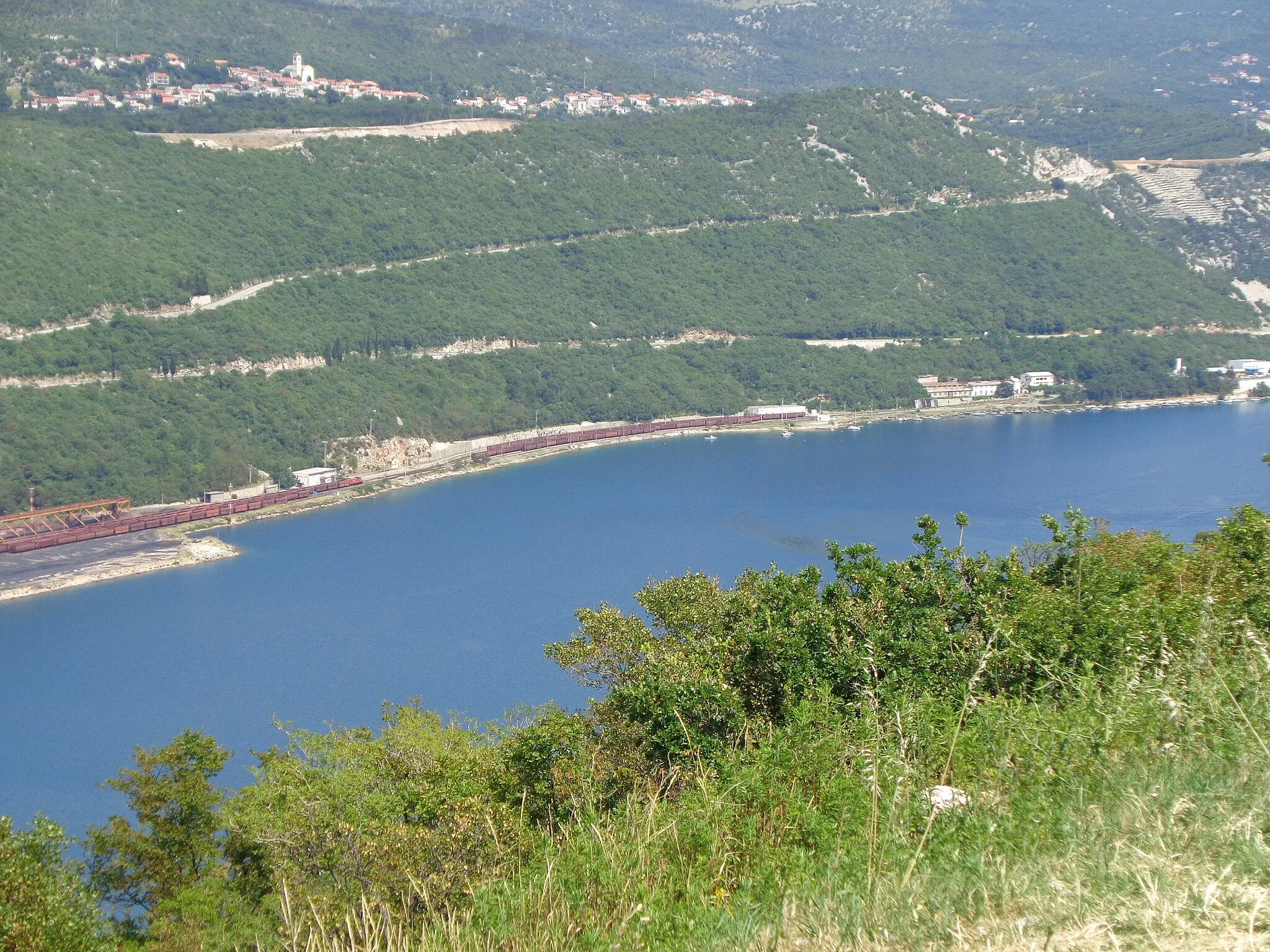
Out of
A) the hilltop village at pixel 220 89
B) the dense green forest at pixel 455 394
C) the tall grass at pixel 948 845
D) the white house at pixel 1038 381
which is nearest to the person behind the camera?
the tall grass at pixel 948 845

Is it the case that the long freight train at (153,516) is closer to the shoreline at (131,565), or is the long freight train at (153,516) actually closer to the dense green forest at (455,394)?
the dense green forest at (455,394)

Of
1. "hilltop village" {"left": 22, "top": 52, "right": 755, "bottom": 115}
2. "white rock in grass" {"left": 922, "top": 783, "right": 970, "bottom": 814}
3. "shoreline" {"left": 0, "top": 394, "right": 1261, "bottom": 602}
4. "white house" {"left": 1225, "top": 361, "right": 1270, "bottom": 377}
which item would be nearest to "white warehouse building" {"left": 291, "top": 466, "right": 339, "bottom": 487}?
"shoreline" {"left": 0, "top": 394, "right": 1261, "bottom": 602}

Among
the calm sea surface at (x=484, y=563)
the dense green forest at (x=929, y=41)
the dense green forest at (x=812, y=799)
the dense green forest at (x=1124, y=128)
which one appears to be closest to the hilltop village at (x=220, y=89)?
the dense green forest at (x=1124, y=128)

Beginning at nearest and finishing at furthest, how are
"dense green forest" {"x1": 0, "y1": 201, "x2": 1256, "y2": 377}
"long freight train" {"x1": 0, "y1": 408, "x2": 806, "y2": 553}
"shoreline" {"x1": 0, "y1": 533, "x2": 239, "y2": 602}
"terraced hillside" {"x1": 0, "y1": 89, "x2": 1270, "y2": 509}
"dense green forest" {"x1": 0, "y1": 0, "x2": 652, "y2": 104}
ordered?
"shoreline" {"x1": 0, "y1": 533, "x2": 239, "y2": 602}
"long freight train" {"x1": 0, "y1": 408, "x2": 806, "y2": 553}
"terraced hillside" {"x1": 0, "y1": 89, "x2": 1270, "y2": 509}
"dense green forest" {"x1": 0, "y1": 201, "x2": 1256, "y2": 377}
"dense green forest" {"x1": 0, "y1": 0, "x2": 652, "y2": 104}

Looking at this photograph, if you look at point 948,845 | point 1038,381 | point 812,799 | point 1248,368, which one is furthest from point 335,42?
point 948,845

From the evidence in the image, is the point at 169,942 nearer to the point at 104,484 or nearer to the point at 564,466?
the point at 104,484

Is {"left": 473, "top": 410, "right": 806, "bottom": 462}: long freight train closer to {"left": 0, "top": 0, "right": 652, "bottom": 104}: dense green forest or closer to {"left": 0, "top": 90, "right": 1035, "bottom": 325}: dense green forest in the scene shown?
{"left": 0, "top": 90, "right": 1035, "bottom": 325}: dense green forest
